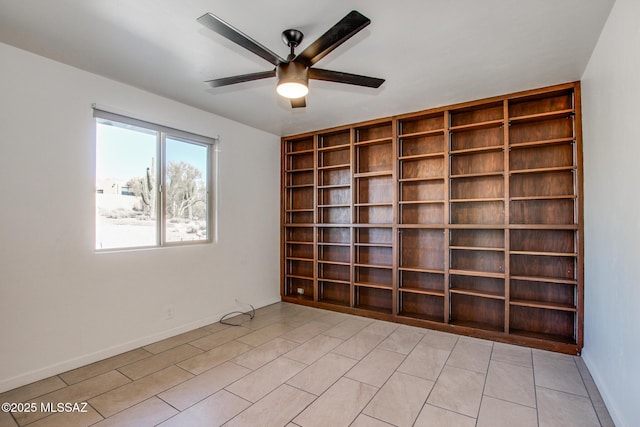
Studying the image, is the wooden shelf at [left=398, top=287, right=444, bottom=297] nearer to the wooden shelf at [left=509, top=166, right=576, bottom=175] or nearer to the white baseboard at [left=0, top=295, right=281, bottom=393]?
the wooden shelf at [left=509, top=166, right=576, bottom=175]

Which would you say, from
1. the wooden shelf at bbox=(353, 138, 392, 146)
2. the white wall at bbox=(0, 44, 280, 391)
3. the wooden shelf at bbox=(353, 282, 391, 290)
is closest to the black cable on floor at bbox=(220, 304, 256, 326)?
the white wall at bbox=(0, 44, 280, 391)

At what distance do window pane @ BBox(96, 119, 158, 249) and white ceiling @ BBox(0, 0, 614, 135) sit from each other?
0.52 m

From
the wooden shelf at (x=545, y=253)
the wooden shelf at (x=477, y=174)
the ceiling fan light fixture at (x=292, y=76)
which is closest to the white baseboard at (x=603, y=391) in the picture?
the wooden shelf at (x=545, y=253)

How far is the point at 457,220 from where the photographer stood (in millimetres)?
3756

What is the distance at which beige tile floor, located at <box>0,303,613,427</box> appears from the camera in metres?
2.05

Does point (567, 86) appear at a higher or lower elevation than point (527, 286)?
higher

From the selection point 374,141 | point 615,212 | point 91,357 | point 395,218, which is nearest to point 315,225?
point 395,218

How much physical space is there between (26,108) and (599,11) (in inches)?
161

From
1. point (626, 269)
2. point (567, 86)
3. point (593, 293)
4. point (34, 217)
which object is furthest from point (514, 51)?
point (34, 217)

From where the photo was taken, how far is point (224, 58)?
2561 mm

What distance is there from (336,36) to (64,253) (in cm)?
276

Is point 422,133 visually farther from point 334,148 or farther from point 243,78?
point 243,78

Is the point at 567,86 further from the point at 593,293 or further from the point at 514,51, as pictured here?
the point at 593,293

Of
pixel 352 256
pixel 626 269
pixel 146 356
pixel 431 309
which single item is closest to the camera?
pixel 626 269
